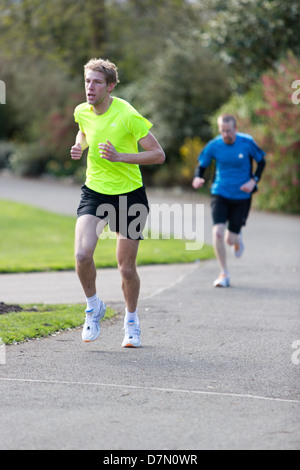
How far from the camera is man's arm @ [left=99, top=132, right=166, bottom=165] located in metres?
5.64

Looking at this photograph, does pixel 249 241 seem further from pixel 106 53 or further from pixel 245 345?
pixel 106 53

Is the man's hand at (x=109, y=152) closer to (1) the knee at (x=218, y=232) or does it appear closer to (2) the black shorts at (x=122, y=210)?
(2) the black shorts at (x=122, y=210)

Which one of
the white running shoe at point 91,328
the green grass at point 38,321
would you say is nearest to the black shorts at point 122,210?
the white running shoe at point 91,328

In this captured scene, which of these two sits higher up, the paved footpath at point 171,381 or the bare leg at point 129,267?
the bare leg at point 129,267

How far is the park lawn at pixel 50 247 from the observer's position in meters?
11.3

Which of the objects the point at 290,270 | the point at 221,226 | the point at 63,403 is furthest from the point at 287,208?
the point at 63,403

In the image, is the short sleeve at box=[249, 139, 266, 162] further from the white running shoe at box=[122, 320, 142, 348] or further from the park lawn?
the white running shoe at box=[122, 320, 142, 348]

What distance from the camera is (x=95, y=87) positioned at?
5.83 meters

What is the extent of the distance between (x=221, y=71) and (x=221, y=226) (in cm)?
1712

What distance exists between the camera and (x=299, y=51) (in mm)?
19047

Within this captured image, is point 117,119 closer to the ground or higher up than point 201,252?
higher up

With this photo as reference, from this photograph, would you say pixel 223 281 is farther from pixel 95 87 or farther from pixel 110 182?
pixel 95 87
